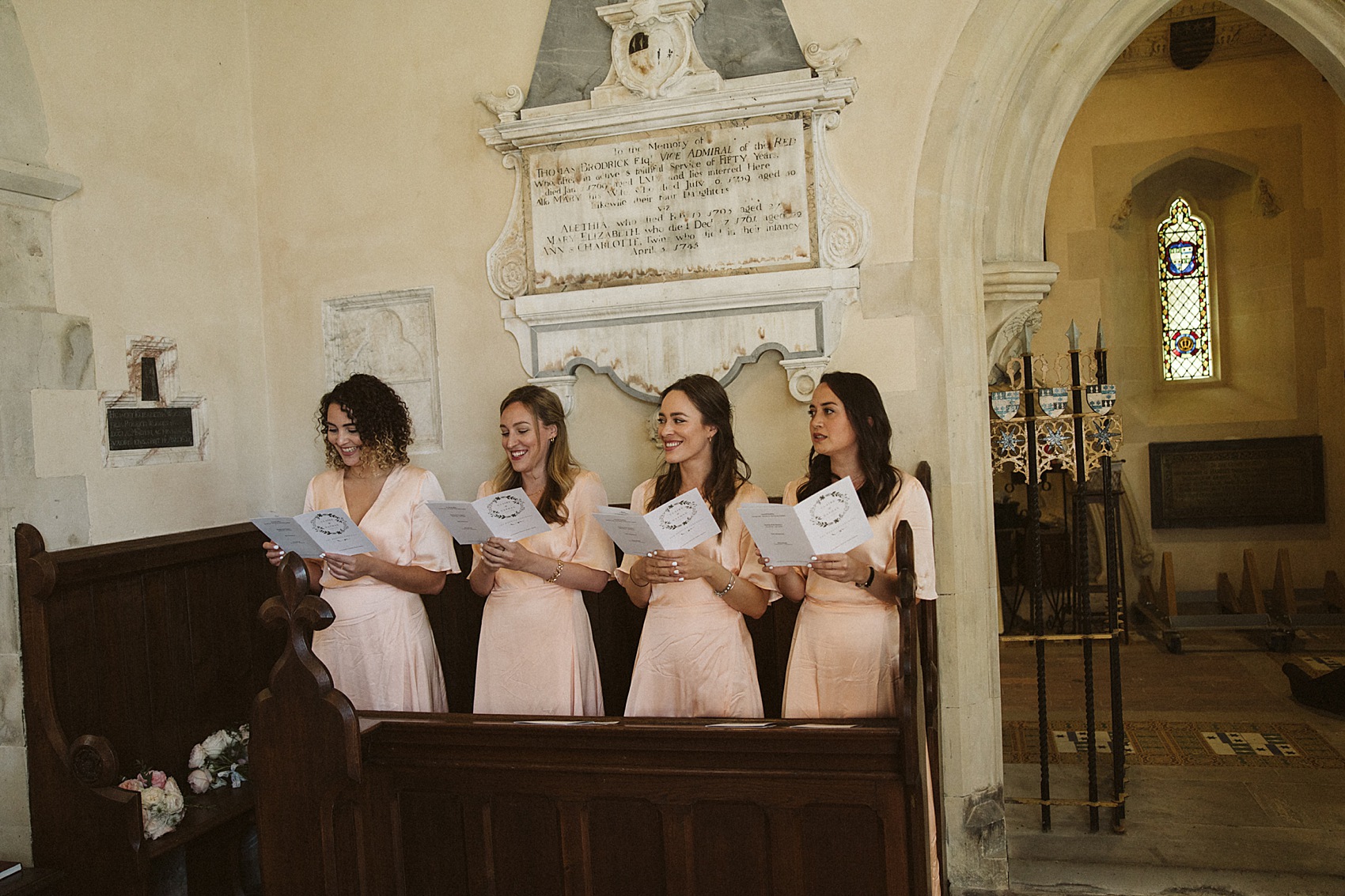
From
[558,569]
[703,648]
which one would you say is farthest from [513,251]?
[703,648]

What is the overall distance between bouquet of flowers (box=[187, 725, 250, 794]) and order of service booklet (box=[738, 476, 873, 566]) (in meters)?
1.99

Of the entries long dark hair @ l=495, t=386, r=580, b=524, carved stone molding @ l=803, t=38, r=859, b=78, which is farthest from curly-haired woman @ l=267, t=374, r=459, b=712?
carved stone molding @ l=803, t=38, r=859, b=78

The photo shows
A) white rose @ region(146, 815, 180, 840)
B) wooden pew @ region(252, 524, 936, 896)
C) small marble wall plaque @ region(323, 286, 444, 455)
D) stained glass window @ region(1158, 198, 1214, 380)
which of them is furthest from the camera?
stained glass window @ region(1158, 198, 1214, 380)

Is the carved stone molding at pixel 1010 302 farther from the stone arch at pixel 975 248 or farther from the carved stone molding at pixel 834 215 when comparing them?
the carved stone molding at pixel 834 215

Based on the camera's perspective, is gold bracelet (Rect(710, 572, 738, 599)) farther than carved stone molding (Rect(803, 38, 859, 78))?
No

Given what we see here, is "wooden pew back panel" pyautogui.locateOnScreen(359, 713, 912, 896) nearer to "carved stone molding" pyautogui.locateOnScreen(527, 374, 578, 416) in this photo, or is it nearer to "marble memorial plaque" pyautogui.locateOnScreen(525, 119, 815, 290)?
"carved stone molding" pyautogui.locateOnScreen(527, 374, 578, 416)

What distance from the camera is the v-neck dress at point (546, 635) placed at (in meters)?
2.89

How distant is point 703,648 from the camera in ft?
8.91

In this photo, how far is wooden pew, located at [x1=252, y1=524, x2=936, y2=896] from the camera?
1.87 metres

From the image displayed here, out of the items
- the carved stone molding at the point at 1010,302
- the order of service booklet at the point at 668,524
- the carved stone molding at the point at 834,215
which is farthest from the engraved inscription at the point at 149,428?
the carved stone molding at the point at 1010,302

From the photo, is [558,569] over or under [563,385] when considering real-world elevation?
under

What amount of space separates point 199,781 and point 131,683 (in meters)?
0.38

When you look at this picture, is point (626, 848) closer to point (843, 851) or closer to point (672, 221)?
point (843, 851)

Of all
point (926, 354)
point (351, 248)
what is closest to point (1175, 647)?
point (926, 354)
